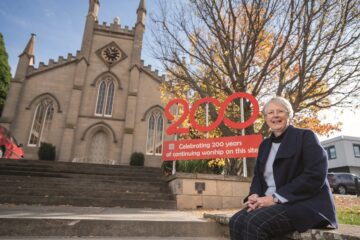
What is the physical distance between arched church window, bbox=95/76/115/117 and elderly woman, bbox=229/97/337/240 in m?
20.8

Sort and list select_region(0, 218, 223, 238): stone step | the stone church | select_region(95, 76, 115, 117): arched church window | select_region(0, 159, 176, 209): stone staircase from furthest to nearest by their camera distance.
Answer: select_region(95, 76, 115, 117): arched church window
the stone church
select_region(0, 159, 176, 209): stone staircase
select_region(0, 218, 223, 238): stone step

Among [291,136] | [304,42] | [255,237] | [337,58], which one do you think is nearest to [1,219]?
[255,237]

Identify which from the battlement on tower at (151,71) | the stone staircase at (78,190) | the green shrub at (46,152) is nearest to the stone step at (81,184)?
the stone staircase at (78,190)

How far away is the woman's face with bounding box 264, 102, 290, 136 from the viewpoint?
2490mm

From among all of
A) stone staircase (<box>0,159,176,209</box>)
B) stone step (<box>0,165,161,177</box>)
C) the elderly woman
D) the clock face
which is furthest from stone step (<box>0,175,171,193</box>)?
the clock face

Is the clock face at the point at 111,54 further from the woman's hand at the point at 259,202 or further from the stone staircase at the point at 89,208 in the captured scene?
the woman's hand at the point at 259,202

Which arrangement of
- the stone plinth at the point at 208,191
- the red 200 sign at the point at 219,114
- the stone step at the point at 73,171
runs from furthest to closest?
the stone step at the point at 73,171 → the red 200 sign at the point at 219,114 → the stone plinth at the point at 208,191

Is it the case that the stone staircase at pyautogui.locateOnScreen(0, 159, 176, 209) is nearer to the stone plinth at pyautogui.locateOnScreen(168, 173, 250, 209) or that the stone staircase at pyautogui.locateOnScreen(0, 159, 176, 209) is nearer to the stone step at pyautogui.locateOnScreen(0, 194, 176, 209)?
the stone step at pyautogui.locateOnScreen(0, 194, 176, 209)

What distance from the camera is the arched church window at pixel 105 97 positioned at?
2183cm

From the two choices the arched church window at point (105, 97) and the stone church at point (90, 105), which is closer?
the stone church at point (90, 105)

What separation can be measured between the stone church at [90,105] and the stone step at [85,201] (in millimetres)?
12885

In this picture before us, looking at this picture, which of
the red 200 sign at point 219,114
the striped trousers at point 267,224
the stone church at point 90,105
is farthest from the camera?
the stone church at point 90,105

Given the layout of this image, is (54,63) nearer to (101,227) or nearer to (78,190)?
(78,190)

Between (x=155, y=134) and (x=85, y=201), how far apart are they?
14.8m
